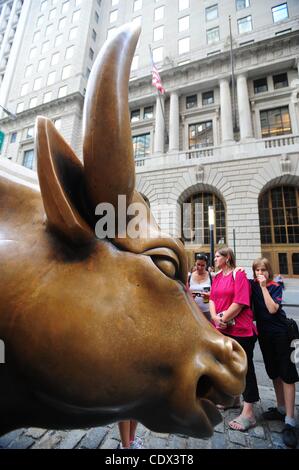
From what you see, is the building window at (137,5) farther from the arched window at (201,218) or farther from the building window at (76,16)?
the arched window at (201,218)

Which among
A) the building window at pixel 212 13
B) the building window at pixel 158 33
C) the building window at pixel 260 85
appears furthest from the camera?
the building window at pixel 158 33

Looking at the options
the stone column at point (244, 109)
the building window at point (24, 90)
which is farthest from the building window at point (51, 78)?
the stone column at point (244, 109)

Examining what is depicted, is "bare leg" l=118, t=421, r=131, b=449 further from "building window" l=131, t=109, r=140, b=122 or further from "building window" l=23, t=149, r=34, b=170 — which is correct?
"building window" l=23, t=149, r=34, b=170

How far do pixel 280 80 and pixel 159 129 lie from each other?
10611mm

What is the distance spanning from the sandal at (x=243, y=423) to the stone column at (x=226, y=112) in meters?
19.0

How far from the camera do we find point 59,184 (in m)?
0.77

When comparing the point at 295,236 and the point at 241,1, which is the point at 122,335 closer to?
the point at 295,236

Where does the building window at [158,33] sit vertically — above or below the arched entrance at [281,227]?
above

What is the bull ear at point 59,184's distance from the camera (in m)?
0.77

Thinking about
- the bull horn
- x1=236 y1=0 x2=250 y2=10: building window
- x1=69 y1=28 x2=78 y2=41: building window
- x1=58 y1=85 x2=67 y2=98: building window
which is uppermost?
x1=69 y1=28 x2=78 y2=41: building window

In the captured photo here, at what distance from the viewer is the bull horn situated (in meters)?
0.76

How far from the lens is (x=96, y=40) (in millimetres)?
32094

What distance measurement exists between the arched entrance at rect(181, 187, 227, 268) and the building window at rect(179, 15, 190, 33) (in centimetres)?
1954

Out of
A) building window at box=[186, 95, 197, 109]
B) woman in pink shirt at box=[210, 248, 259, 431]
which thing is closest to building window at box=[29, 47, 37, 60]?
building window at box=[186, 95, 197, 109]
